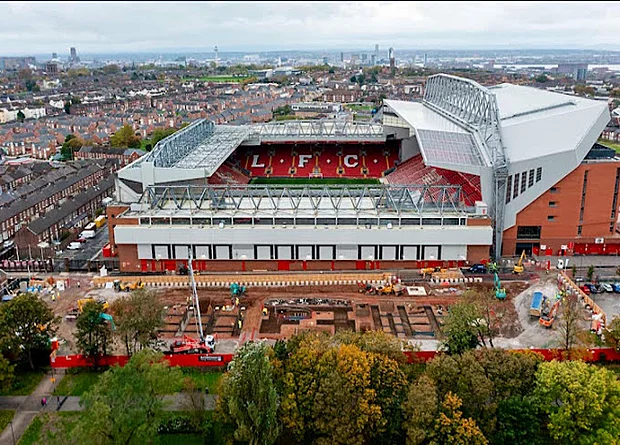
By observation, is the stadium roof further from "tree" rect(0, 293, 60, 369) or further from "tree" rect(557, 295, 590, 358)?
"tree" rect(0, 293, 60, 369)

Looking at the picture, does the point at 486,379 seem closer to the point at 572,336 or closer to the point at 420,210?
the point at 572,336

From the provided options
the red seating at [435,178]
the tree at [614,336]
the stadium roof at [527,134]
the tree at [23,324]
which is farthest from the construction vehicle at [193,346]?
the red seating at [435,178]

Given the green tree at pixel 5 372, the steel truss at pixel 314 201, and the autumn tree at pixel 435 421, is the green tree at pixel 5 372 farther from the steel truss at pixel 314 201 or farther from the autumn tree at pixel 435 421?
the steel truss at pixel 314 201

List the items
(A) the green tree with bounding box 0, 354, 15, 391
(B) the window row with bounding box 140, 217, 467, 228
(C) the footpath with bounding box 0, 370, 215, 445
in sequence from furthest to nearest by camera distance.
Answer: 1. (B) the window row with bounding box 140, 217, 467, 228
2. (A) the green tree with bounding box 0, 354, 15, 391
3. (C) the footpath with bounding box 0, 370, 215, 445

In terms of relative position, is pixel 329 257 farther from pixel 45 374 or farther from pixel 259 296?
pixel 45 374

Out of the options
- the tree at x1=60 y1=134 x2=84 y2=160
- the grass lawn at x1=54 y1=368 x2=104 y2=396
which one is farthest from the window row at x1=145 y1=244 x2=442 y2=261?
the tree at x1=60 y1=134 x2=84 y2=160

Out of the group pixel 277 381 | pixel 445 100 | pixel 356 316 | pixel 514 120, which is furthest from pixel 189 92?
pixel 277 381
